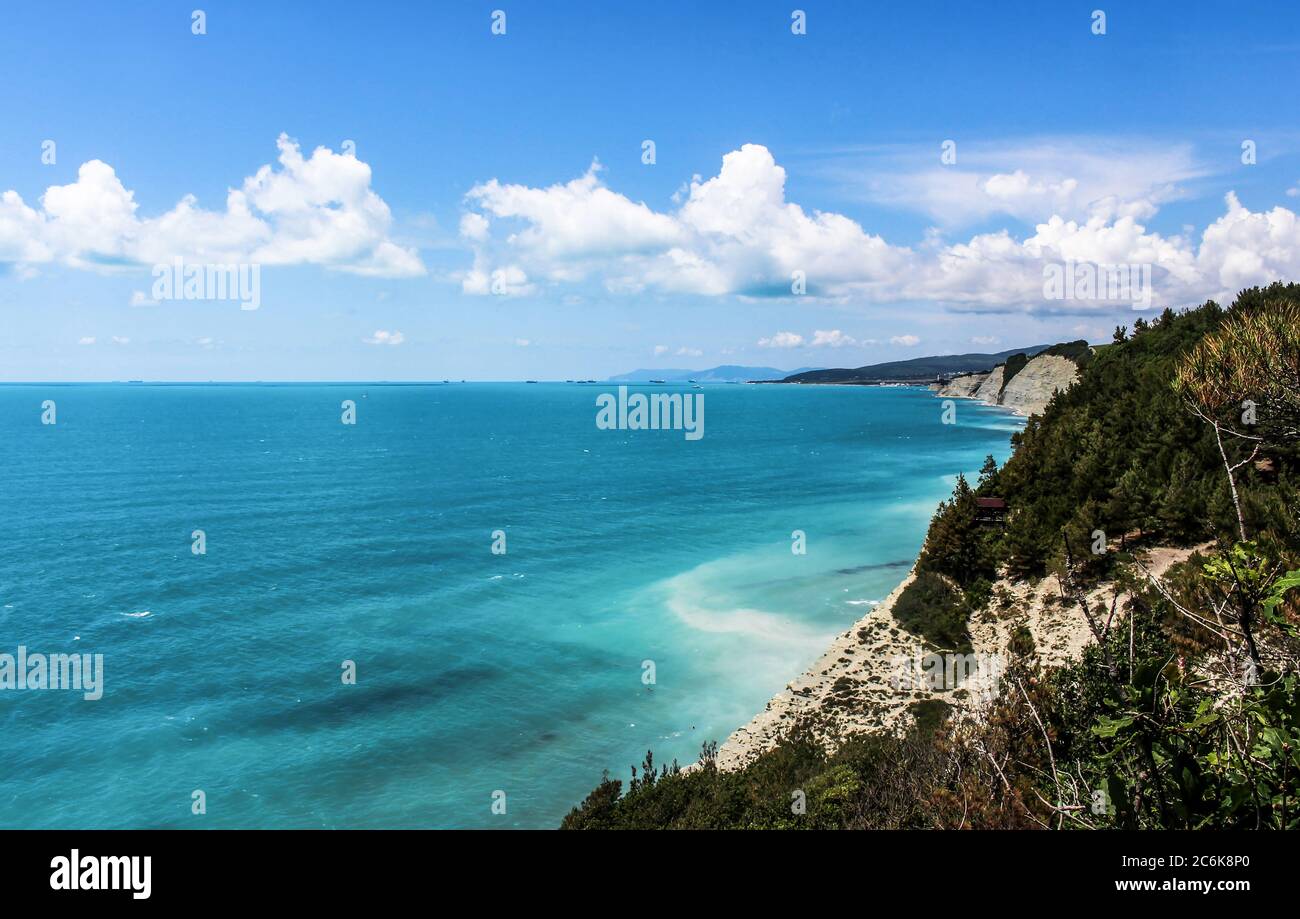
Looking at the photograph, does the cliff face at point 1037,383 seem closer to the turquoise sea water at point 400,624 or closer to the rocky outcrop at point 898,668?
the turquoise sea water at point 400,624

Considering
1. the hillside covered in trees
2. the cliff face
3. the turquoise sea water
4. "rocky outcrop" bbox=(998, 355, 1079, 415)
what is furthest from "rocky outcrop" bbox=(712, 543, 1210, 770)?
"rocky outcrop" bbox=(998, 355, 1079, 415)

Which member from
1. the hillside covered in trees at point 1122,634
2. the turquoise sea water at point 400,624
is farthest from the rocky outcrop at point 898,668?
the turquoise sea water at point 400,624

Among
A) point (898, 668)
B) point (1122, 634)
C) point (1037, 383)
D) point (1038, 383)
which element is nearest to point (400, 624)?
point (898, 668)

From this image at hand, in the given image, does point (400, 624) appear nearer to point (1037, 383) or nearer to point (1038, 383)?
point (1038, 383)
